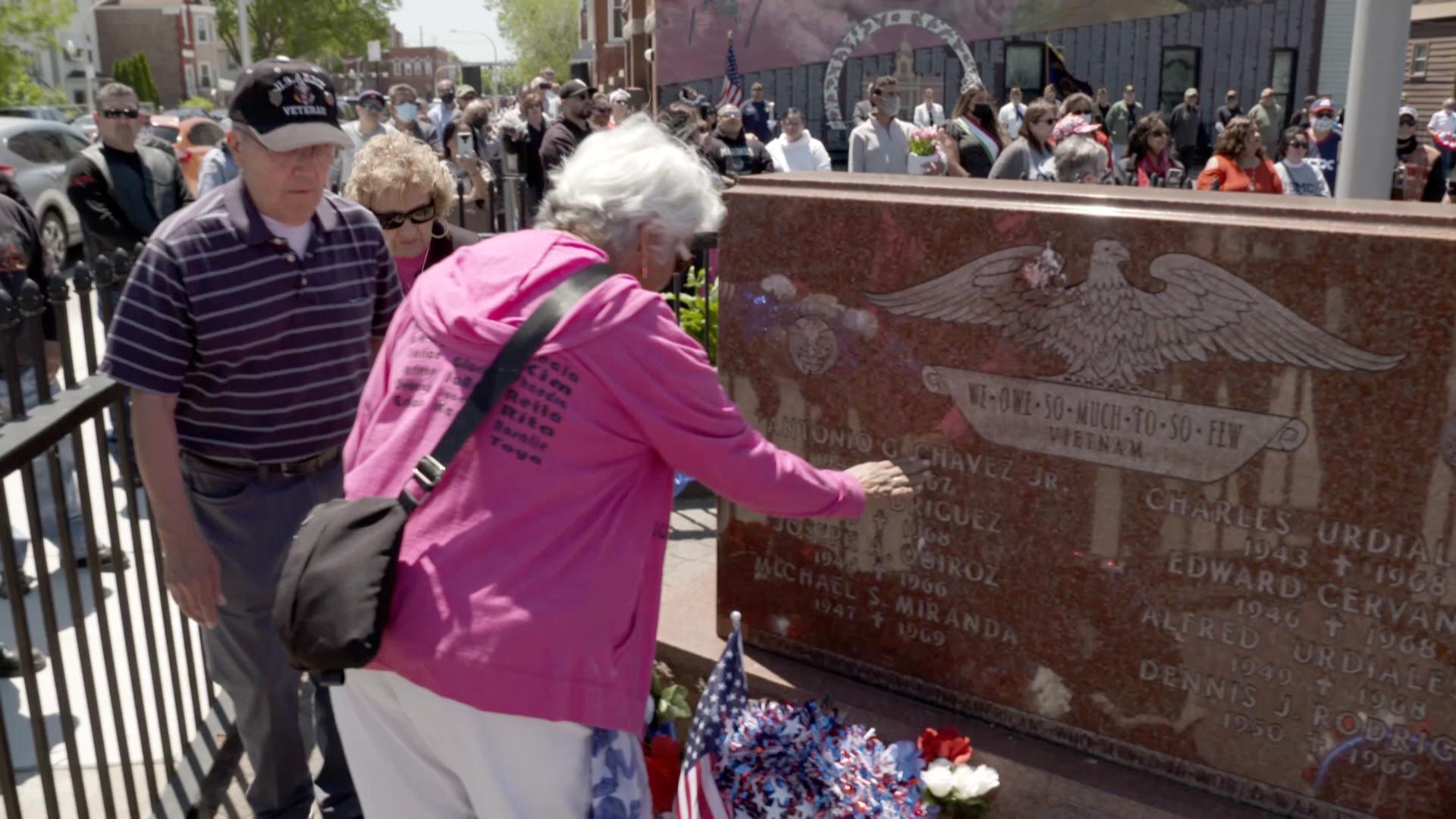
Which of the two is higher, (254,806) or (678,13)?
(678,13)

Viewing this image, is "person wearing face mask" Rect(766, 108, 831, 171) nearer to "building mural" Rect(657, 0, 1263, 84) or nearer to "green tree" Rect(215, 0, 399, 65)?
"building mural" Rect(657, 0, 1263, 84)

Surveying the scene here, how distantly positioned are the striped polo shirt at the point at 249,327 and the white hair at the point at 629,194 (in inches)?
34.6

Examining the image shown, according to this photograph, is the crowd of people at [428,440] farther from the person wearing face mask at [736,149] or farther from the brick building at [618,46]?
the brick building at [618,46]

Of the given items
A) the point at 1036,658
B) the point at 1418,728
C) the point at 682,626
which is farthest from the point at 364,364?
the point at 1418,728

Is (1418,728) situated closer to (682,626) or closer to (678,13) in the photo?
(682,626)

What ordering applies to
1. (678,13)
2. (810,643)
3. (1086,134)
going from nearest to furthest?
(810,643) < (1086,134) < (678,13)

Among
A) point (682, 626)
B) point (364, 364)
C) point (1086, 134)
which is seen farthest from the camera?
point (1086, 134)

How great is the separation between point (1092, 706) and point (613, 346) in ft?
5.77

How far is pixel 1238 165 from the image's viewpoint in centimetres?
882

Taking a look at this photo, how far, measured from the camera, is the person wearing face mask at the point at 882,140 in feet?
33.6

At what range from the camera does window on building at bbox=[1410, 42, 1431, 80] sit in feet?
106

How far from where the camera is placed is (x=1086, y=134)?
6969 mm

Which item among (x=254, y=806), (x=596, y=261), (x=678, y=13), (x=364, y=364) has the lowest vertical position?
(x=254, y=806)

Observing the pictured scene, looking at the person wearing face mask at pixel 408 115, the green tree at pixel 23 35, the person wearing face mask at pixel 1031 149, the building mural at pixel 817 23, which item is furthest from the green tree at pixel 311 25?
the person wearing face mask at pixel 1031 149
